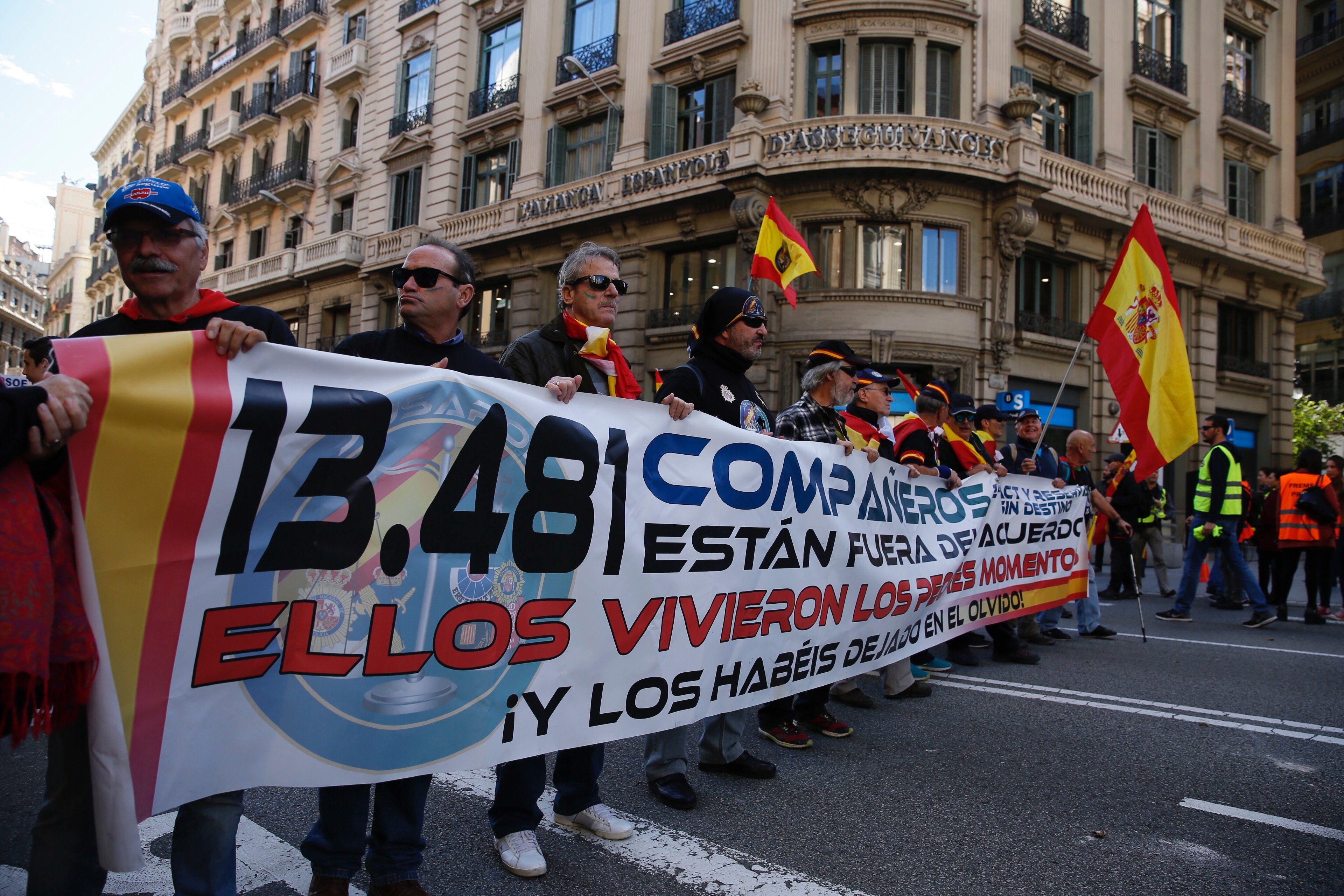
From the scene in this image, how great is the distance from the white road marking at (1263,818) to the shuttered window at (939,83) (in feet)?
54.5

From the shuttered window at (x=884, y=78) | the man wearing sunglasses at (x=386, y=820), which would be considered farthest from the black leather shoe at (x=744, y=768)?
the shuttered window at (x=884, y=78)

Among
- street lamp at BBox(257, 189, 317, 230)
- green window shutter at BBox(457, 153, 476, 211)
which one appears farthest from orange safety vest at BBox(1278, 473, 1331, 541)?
street lamp at BBox(257, 189, 317, 230)

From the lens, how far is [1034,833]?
3029 millimetres

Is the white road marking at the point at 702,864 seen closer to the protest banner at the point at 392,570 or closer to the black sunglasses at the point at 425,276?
the protest banner at the point at 392,570

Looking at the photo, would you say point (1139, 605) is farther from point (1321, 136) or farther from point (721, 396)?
point (1321, 136)

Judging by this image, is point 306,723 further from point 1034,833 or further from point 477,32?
point 477,32

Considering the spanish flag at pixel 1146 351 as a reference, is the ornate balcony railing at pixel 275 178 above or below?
above

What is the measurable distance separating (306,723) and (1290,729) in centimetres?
507

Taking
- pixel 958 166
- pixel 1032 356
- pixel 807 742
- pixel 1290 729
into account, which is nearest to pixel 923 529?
pixel 807 742

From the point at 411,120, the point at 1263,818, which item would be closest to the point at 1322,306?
the point at 411,120

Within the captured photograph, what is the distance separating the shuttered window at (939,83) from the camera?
17328mm

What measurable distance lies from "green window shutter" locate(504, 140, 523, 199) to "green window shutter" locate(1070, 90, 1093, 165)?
46.3 ft

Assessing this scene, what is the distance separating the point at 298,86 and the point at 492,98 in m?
11.2

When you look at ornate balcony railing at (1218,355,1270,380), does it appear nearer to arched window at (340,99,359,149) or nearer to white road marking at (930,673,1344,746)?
white road marking at (930,673,1344,746)
